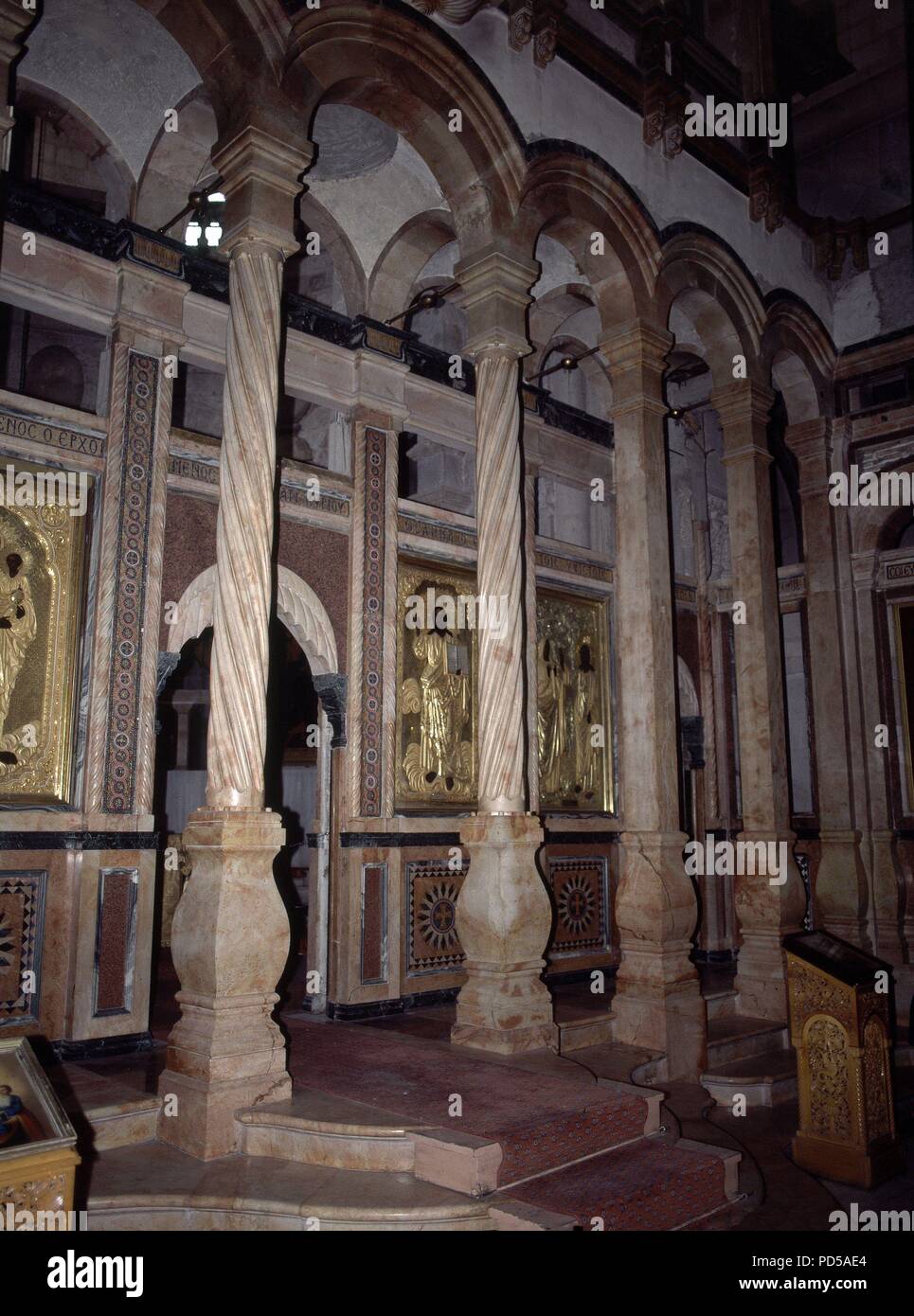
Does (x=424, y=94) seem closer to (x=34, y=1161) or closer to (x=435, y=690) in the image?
(x=435, y=690)

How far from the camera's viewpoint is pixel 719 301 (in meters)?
9.28

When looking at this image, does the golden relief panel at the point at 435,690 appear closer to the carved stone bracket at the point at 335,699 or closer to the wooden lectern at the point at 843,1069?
the carved stone bracket at the point at 335,699

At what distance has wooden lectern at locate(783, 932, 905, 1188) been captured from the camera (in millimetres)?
5758

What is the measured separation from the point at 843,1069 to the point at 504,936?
2.07 metres

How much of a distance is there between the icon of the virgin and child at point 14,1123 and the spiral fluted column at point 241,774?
1.50 m

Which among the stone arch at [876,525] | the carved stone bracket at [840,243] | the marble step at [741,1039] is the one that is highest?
the carved stone bracket at [840,243]

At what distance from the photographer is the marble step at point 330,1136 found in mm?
4590

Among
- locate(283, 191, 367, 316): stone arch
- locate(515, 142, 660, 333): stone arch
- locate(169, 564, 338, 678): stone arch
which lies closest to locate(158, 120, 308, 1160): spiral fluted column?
locate(169, 564, 338, 678): stone arch

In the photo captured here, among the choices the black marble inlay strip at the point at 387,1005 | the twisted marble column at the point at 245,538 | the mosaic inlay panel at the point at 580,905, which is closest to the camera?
the twisted marble column at the point at 245,538

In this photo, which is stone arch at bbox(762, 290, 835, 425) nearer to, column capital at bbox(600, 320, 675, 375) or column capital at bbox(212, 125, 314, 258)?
column capital at bbox(600, 320, 675, 375)

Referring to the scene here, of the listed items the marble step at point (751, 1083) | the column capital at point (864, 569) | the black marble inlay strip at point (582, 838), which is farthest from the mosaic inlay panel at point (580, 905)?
the column capital at point (864, 569)

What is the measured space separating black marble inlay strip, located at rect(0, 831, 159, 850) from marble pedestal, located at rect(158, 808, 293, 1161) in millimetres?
1883
